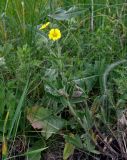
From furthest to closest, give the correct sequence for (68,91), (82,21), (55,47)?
(82,21)
(55,47)
(68,91)

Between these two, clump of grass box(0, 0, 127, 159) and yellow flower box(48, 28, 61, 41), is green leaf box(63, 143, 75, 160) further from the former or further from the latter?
yellow flower box(48, 28, 61, 41)

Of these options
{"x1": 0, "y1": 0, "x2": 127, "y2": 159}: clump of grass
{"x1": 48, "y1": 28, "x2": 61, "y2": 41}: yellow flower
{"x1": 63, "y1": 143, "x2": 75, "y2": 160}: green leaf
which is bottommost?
{"x1": 63, "y1": 143, "x2": 75, "y2": 160}: green leaf

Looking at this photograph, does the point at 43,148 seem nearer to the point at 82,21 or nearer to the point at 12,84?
the point at 12,84

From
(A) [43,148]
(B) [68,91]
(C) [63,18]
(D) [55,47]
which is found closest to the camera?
(A) [43,148]

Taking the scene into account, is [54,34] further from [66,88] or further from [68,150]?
[68,150]

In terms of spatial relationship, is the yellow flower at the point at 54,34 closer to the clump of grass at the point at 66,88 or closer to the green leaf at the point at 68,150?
the clump of grass at the point at 66,88

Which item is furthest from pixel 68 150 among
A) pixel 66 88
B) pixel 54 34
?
pixel 54 34

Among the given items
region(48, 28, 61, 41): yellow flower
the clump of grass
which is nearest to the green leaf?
the clump of grass

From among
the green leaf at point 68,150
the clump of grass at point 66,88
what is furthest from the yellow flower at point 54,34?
the green leaf at point 68,150

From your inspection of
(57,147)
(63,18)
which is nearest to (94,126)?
(57,147)

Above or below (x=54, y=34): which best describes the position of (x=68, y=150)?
below

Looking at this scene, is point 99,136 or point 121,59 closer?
point 99,136
